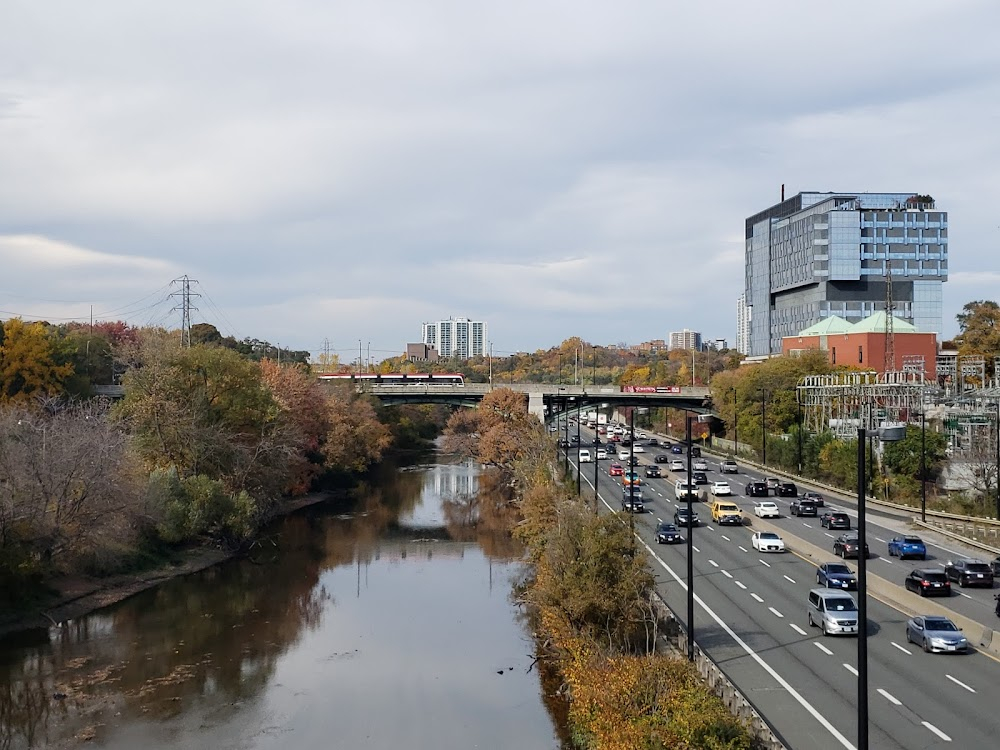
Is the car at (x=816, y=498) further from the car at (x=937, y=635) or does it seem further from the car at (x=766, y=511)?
the car at (x=937, y=635)

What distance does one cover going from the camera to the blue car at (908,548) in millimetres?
45641

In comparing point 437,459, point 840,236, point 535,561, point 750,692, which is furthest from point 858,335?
point 750,692

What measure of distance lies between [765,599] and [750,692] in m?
12.7

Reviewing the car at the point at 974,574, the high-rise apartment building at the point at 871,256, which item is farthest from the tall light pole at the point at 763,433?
the high-rise apartment building at the point at 871,256

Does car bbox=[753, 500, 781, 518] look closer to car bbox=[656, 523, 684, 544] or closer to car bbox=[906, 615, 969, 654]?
car bbox=[656, 523, 684, 544]

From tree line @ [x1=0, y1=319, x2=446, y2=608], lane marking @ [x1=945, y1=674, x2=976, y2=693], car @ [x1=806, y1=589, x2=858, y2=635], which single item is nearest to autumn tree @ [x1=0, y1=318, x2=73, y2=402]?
tree line @ [x1=0, y1=319, x2=446, y2=608]

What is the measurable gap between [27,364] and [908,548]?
236ft

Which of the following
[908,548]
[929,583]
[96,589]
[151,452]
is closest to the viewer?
[929,583]

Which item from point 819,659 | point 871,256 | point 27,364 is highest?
point 871,256

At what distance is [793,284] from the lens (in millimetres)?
161750

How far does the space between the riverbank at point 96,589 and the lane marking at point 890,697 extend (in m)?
33.1

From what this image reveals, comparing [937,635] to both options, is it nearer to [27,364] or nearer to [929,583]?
[929,583]

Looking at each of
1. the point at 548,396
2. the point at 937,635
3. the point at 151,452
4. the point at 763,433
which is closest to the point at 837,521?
the point at 937,635

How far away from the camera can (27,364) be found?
85125 millimetres
